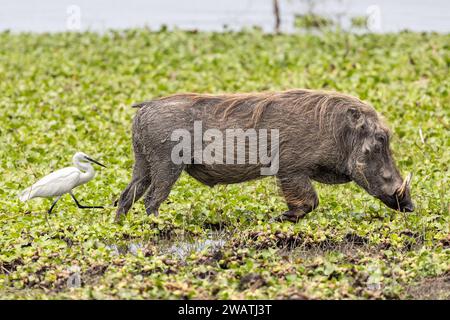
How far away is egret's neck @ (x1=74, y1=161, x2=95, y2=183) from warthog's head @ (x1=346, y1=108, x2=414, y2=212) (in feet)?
5.87

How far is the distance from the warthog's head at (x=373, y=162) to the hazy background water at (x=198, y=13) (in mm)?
7679

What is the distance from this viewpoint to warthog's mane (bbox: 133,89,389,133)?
286 inches

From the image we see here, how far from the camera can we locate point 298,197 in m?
7.20

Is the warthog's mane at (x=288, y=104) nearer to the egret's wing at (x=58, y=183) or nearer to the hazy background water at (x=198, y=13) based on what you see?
the egret's wing at (x=58, y=183)

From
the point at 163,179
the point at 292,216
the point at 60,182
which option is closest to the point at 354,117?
the point at 292,216

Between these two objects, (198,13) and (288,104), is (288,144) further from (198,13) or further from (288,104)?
(198,13)

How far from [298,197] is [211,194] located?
0.93 m

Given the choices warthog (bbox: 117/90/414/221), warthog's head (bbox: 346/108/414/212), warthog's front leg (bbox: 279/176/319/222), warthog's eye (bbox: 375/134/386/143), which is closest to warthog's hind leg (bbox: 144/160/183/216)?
warthog (bbox: 117/90/414/221)

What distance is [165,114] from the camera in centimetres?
721

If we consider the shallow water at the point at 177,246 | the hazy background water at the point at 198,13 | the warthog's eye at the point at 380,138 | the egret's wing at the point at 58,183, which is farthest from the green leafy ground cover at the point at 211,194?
the hazy background water at the point at 198,13

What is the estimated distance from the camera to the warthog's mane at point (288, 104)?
23.8 ft

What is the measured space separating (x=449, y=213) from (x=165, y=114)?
2058 mm
